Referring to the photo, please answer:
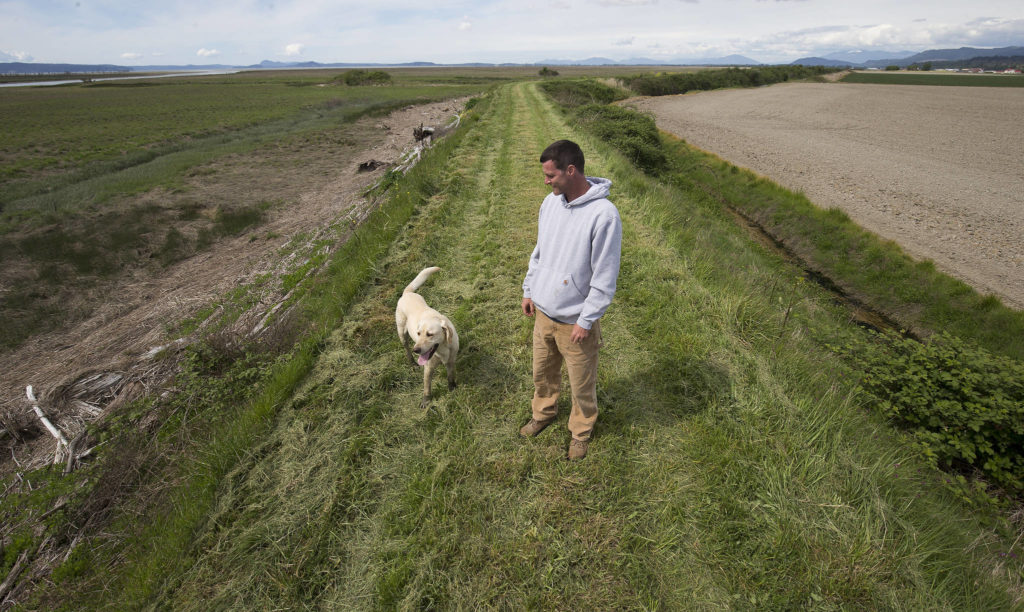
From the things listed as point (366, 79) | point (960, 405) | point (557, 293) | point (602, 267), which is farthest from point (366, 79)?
point (960, 405)

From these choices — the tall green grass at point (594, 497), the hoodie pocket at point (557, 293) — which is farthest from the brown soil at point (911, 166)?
the hoodie pocket at point (557, 293)

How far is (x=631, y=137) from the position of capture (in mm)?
16172

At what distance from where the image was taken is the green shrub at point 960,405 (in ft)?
13.5

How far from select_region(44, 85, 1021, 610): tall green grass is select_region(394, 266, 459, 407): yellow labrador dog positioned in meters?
0.32

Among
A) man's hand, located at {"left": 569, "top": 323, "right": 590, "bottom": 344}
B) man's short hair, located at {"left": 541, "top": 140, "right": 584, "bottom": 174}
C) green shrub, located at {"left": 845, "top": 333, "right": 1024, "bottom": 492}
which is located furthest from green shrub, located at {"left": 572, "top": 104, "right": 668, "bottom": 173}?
man's hand, located at {"left": 569, "top": 323, "right": 590, "bottom": 344}

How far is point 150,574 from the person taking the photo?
269cm

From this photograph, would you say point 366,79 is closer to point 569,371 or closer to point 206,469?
point 206,469

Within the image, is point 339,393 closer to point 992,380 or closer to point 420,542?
point 420,542

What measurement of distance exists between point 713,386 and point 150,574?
4820 mm

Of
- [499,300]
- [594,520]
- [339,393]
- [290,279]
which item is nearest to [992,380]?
[594,520]

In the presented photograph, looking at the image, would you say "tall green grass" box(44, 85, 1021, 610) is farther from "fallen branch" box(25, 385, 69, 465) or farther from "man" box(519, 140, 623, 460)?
"fallen branch" box(25, 385, 69, 465)

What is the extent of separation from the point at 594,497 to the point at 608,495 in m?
0.11

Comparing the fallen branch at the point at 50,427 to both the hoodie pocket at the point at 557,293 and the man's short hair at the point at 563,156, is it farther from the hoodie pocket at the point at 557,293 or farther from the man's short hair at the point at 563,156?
the man's short hair at the point at 563,156

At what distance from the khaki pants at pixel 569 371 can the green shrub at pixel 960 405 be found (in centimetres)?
374
